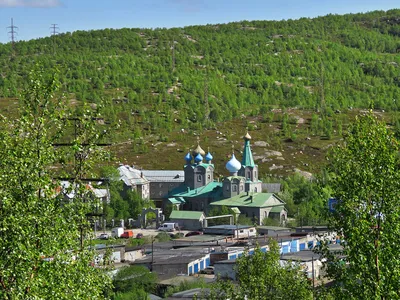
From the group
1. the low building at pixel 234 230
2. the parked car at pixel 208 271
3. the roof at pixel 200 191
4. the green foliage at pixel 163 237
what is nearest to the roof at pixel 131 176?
the roof at pixel 200 191

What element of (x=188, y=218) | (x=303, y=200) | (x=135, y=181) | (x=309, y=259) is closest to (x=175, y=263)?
(x=309, y=259)

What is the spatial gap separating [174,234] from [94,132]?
55.5 m

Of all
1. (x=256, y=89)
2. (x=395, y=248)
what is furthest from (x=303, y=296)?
(x=256, y=89)

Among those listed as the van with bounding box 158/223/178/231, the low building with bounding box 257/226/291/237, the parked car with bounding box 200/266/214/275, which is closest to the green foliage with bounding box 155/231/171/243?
the van with bounding box 158/223/178/231

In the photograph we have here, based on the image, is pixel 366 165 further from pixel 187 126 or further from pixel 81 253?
pixel 187 126

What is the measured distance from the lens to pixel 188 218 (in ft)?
257

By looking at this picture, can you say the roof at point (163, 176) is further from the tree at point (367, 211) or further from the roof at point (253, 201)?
the tree at point (367, 211)

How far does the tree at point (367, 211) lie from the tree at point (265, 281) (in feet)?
14.4

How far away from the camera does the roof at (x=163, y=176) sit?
95812 mm

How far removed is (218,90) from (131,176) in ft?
217

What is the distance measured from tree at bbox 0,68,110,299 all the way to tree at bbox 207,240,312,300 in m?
7.40

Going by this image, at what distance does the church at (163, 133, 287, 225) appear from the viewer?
7912 cm

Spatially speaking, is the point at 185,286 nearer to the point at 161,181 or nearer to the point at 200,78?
the point at 161,181

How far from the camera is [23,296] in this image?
15.2 meters
